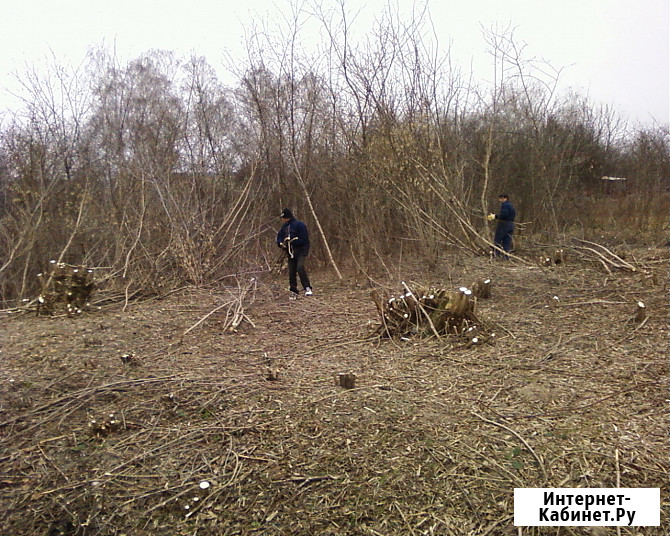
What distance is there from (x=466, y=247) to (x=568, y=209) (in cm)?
670

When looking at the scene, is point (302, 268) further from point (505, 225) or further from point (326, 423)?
point (326, 423)

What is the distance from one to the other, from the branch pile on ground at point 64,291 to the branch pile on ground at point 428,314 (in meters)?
4.27

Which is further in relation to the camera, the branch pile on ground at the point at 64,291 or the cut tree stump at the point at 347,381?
the branch pile on ground at the point at 64,291

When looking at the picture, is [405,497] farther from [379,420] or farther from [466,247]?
[466,247]

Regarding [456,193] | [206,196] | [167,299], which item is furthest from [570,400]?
[206,196]

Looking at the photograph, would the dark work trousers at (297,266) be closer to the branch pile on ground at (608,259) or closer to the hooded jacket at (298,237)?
the hooded jacket at (298,237)

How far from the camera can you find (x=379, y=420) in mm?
3471

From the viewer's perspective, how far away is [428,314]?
17.8ft

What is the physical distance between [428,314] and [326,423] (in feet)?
7.44

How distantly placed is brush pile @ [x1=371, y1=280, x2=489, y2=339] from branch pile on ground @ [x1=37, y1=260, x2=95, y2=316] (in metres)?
4.27

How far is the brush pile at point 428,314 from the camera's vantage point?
5195mm

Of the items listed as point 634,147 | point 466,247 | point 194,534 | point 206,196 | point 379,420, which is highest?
point 634,147

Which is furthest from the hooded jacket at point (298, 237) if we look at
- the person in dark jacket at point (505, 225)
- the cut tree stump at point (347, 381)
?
the cut tree stump at point (347, 381)

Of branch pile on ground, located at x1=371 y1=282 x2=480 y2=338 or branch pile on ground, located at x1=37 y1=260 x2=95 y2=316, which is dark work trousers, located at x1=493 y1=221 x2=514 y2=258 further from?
branch pile on ground, located at x1=37 y1=260 x2=95 y2=316
